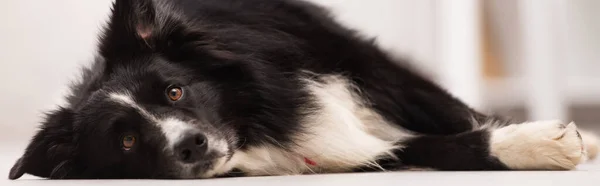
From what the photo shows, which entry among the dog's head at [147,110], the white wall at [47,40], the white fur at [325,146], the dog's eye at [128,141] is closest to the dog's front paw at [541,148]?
the white fur at [325,146]

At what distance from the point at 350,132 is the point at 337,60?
11.1 inches

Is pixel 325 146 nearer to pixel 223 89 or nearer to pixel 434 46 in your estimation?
pixel 223 89

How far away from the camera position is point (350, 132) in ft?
8.25

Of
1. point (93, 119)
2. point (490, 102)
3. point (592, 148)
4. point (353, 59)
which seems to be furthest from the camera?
point (490, 102)

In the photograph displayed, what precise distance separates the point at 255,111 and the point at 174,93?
0.30 m

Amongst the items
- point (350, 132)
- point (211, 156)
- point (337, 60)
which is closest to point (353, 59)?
point (337, 60)

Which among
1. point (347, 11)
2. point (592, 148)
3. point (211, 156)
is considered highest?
point (347, 11)

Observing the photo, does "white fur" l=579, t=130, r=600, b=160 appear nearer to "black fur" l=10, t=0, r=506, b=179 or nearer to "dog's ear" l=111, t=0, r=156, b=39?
"black fur" l=10, t=0, r=506, b=179

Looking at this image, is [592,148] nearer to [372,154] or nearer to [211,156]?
[372,154]

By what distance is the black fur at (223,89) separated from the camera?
2232mm

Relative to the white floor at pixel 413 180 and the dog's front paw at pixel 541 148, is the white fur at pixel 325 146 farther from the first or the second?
the dog's front paw at pixel 541 148

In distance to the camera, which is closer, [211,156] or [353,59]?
[211,156]

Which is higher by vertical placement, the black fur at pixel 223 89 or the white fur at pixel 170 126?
the black fur at pixel 223 89

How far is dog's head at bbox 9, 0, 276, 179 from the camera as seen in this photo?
84.6 inches
